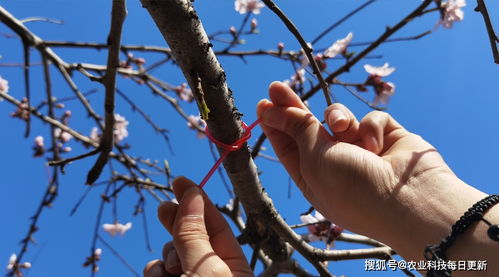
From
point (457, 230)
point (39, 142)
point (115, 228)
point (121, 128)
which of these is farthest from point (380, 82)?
point (39, 142)

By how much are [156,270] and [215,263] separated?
6.8 inches

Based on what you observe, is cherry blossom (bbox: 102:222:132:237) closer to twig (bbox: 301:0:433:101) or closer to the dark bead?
twig (bbox: 301:0:433:101)

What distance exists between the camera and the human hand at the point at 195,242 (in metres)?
0.65

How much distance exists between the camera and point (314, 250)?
1.19 meters

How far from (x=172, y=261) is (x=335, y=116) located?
503mm

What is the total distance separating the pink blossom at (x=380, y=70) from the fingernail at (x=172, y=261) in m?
1.27

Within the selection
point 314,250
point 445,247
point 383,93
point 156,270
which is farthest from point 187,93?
point 445,247

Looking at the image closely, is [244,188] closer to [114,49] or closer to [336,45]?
[114,49]

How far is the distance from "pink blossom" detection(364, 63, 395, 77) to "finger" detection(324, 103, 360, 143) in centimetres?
81

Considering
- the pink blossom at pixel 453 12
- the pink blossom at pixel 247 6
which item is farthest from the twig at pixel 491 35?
the pink blossom at pixel 247 6

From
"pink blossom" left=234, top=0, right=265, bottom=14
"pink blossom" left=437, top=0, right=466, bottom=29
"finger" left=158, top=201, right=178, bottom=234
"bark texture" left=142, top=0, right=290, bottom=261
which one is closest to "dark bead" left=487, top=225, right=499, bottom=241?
"bark texture" left=142, top=0, right=290, bottom=261

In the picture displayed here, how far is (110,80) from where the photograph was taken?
1.11 metres

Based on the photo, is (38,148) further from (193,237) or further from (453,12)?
(453,12)

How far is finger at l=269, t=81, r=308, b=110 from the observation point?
0.86 meters
